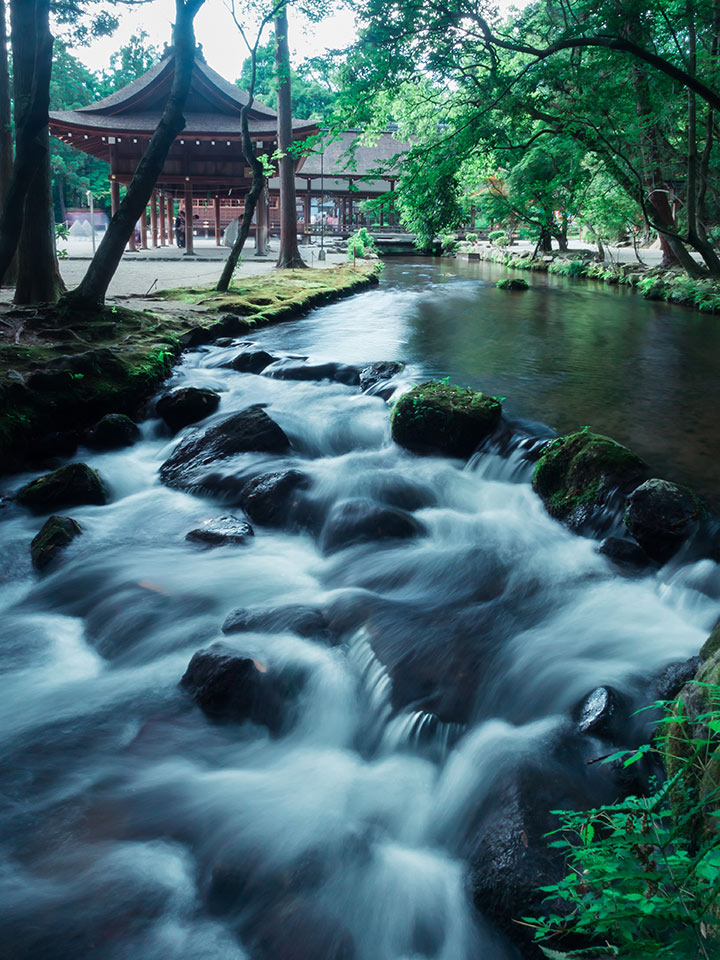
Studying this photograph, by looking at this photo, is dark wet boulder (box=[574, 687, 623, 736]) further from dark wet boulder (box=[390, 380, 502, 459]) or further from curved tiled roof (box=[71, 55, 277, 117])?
curved tiled roof (box=[71, 55, 277, 117])

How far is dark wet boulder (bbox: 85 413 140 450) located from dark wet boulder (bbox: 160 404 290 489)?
0.65 meters

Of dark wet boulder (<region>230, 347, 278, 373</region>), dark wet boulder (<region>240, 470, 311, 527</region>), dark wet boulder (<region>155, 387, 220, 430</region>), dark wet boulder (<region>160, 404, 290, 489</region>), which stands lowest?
dark wet boulder (<region>240, 470, 311, 527</region>)

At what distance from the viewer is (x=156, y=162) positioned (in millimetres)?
9672

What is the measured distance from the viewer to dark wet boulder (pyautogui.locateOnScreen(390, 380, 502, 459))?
277 inches

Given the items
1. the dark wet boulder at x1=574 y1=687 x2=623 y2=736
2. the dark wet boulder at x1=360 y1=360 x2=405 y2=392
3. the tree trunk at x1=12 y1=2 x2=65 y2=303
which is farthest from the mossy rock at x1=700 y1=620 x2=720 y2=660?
the tree trunk at x1=12 y1=2 x2=65 y2=303

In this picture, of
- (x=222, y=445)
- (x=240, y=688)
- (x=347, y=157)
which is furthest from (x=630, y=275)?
(x=347, y=157)

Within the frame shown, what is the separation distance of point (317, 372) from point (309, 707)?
6.47 m

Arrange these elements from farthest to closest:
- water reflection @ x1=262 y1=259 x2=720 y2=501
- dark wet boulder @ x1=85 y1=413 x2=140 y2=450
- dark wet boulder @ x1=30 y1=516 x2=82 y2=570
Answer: water reflection @ x1=262 y1=259 x2=720 y2=501 < dark wet boulder @ x1=85 y1=413 x2=140 y2=450 < dark wet boulder @ x1=30 y1=516 x2=82 y2=570

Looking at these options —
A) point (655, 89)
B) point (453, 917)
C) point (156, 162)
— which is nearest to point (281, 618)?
point (453, 917)

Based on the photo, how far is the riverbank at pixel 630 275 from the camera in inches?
660

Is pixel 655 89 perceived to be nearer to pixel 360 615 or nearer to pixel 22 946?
pixel 360 615

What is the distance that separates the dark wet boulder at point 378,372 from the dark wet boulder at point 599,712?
6.14 metres

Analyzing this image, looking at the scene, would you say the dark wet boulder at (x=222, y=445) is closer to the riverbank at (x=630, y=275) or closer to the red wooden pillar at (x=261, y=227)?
the riverbank at (x=630, y=275)

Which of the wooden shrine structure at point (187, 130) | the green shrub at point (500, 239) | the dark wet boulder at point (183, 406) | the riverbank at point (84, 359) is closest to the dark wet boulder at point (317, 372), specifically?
the riverbank at point (84, 359)
